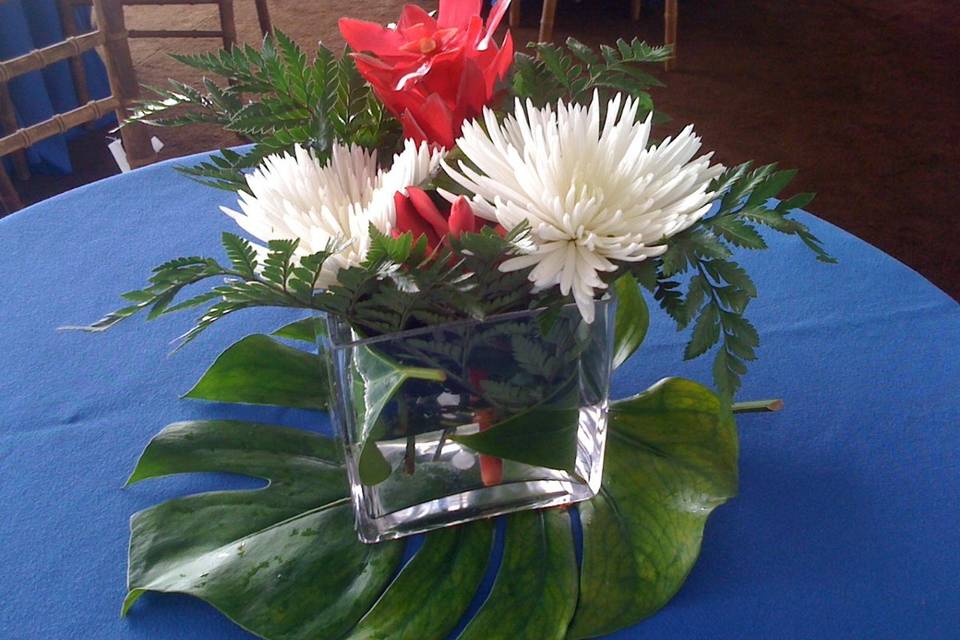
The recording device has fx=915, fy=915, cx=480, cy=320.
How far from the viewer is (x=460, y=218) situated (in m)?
0.45

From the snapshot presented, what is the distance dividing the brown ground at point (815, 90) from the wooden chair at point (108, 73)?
3.28ft

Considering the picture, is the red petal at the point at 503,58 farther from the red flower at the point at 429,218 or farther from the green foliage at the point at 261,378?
the green foliage at the point at 261,378

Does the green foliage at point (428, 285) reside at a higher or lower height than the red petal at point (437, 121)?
lower

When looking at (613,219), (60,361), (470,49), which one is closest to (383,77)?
(470,49)

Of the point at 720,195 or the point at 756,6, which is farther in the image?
the point at 756,6

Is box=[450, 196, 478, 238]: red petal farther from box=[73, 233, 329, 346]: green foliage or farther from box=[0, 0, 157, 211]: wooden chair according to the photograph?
box=[0, 0, 157, 211]: wooden chair

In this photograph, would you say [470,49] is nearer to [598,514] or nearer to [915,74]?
[598,514]

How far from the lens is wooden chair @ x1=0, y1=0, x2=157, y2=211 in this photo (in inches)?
47.2

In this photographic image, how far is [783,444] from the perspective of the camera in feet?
2.13

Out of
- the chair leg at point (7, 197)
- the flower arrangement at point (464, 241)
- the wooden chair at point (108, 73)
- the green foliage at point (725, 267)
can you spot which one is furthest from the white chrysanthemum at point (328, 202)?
the chair leg at point (7, 197)

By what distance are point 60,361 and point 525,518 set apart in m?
0.39

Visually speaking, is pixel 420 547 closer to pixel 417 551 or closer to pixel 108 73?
pixel 417 551

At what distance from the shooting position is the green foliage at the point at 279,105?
1.77 feet

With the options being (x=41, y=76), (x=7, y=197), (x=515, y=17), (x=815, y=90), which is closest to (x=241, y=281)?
(x=7, y=197)
